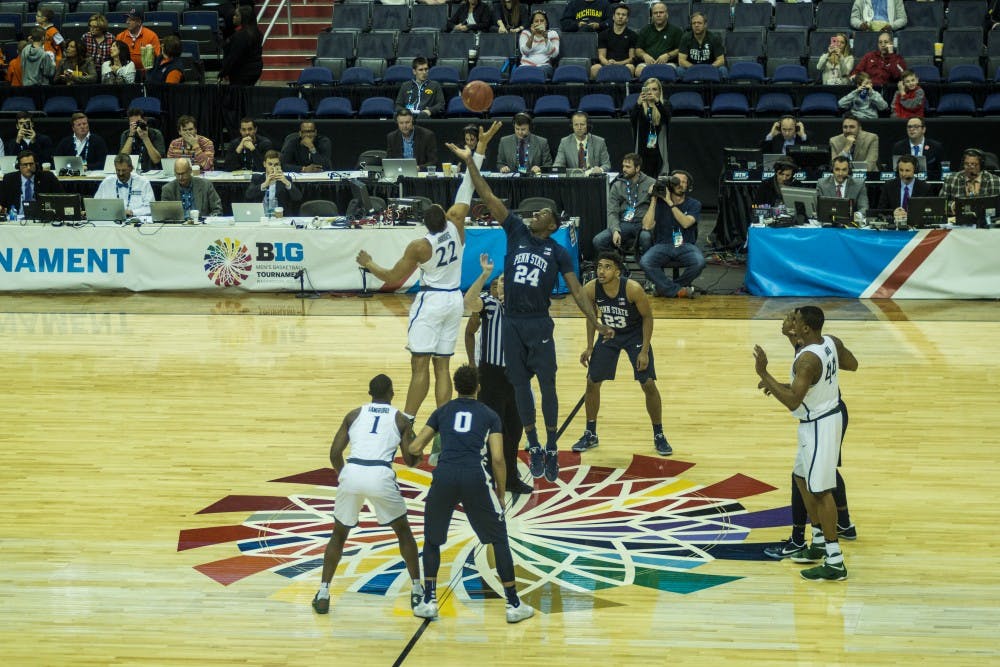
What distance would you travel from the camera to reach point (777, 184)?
17.4 meters

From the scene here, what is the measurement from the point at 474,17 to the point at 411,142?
170 inches

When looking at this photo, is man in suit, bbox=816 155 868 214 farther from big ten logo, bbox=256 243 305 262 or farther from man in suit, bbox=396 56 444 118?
big ten logo, bbox=256 243 305 262

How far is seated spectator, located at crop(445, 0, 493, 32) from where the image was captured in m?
22.1

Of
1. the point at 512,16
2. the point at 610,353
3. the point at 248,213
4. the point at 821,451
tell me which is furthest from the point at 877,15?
the point at 821,451

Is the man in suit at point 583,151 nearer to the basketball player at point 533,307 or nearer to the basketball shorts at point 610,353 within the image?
the basketball shorts at point 610,353

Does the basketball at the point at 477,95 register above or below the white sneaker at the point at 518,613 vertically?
above

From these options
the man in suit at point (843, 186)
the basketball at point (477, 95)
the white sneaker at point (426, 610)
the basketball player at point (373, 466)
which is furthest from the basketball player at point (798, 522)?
the man in suit at point (843, 186)

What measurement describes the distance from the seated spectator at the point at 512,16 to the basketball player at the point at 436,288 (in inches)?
486

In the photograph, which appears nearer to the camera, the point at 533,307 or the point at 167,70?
the point at 533,307

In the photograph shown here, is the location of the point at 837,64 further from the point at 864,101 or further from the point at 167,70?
the point at 167,70

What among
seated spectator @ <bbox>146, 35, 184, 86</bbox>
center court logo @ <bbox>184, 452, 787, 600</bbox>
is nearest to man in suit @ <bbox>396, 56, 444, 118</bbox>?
seated spectator @ <bbox>146, 35, 184, 86</bbox>

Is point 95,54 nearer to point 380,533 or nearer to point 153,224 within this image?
point 153,224

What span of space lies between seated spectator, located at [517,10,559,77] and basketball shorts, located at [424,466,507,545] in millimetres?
14910

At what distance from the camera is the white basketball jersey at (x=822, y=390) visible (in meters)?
7.65
